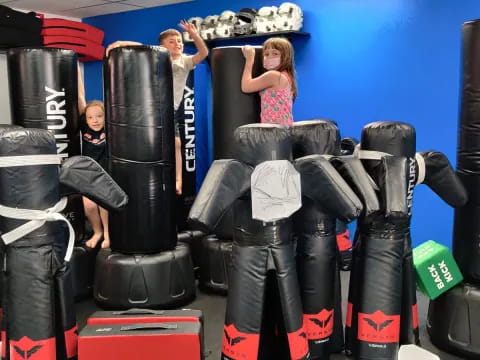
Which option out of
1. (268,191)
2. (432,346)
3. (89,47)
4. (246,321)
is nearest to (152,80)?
(268,191)

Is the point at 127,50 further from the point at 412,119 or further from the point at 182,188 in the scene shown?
the point at 412,119

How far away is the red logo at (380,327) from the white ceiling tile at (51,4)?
4048 millimetres

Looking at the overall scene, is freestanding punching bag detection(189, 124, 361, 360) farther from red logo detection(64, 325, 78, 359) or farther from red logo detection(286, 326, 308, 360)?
red logo detection(64, 325, 78, 359)

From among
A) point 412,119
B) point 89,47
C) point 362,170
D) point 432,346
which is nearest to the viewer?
point 362,170

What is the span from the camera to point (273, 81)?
2932 mm

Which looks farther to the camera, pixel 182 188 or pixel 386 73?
pixel 386 73

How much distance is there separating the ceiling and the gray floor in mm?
2971

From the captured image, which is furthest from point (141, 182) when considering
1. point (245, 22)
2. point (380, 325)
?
point (245, 22)

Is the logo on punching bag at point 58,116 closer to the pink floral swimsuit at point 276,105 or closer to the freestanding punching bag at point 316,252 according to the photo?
the pink floral swimsuit at point 276,105

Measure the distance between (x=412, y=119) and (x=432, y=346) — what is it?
186 cm

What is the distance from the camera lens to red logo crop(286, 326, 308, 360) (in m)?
1.82

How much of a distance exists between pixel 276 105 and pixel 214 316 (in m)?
1.20

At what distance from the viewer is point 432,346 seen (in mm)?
2324

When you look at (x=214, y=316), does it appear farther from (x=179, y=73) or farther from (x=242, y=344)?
(x=179, y=73)
